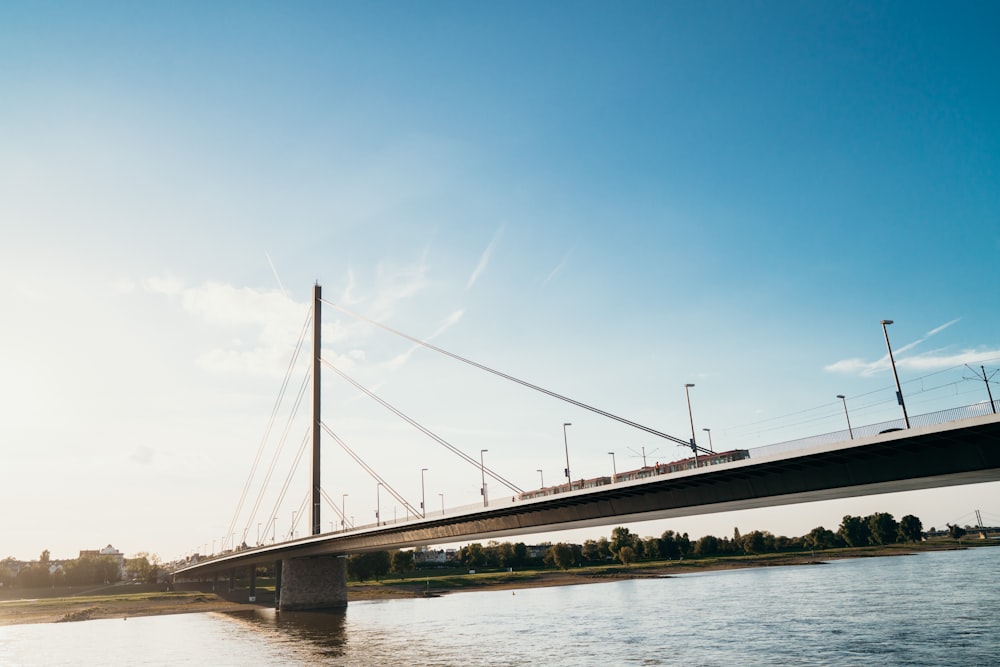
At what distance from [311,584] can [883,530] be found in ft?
562

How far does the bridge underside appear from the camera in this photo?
90.9 ft

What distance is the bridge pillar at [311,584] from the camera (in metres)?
87.7

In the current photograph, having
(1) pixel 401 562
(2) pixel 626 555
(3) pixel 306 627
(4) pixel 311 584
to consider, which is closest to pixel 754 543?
(2) pixel 626 555

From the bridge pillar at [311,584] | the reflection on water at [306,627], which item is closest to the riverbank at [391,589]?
the reflection on water at [306,627]

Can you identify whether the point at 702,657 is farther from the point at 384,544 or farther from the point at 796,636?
the point at 384,544

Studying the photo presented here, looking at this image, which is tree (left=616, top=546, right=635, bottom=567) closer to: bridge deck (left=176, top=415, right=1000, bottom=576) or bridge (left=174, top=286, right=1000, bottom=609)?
bridge (left=174, top=286, right=1000, bottom=609)

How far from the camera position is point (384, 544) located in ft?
225

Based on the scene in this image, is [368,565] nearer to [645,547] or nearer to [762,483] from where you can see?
[645,547]

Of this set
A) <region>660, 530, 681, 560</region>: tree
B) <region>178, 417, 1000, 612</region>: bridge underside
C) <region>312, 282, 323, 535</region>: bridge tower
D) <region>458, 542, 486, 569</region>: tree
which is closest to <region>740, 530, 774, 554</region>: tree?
<region>660, 530, 681, 560</region>: tree

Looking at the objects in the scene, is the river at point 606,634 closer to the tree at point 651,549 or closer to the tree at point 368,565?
the tree at point 368,565

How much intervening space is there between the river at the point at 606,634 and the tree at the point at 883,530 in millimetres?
123584

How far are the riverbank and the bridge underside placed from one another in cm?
6666

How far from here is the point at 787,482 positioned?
3378 cm

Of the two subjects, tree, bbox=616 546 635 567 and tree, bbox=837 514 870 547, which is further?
tree, bbox=837 514 870 547
